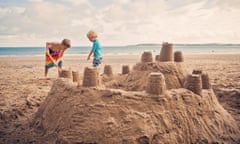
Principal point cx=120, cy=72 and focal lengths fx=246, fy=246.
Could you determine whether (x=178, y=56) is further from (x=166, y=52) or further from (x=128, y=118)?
(x=128, y=118)

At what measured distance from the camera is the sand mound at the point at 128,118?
12.0 feet

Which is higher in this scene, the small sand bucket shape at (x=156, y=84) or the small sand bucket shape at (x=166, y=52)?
the small sand bucket shape at (x=166, y=52)

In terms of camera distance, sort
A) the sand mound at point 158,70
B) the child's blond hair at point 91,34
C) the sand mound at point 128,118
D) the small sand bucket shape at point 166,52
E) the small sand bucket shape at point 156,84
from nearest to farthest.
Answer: the sand mound at point 128,118, the small sand bucket shape at point 156,84, the child's blond hair at point 91,34, the sand mound at point 158,70, the small sand bucket shape at point 166,52

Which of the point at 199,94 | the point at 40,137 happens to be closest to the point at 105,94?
the point at 40,137

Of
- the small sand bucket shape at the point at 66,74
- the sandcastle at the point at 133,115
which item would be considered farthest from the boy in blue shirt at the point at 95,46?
the sandcastle at the point at 133,115

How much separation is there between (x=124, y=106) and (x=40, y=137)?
67.0 inches

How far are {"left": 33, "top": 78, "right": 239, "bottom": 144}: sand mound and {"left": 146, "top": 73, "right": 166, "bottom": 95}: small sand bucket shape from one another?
0.31 ft

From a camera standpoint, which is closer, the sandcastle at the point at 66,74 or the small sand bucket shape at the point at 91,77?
the small sand bucket shape at the point at 91,77

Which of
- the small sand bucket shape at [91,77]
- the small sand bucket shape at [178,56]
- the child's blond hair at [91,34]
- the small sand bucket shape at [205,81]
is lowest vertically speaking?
the small sand bucket shape at [205,81]

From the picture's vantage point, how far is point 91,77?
405 centimetres

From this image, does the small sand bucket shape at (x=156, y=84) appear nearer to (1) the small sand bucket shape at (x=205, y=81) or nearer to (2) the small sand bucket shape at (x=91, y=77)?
(2) the small sand bucket shape at (x=91, y=77)

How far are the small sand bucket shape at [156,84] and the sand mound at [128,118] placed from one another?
95mm

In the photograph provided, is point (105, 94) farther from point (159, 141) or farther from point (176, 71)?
point (176, 71)

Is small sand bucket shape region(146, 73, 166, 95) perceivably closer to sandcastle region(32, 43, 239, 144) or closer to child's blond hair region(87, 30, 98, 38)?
sandcastle region(32, 43, 239, 144)
